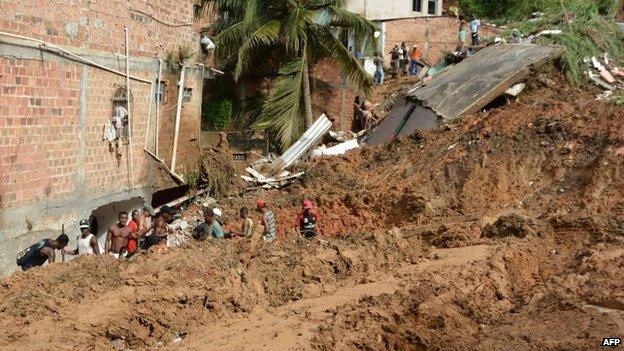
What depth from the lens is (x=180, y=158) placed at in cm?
1614

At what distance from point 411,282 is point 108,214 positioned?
735 cm

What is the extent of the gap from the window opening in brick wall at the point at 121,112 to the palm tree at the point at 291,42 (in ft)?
22.5

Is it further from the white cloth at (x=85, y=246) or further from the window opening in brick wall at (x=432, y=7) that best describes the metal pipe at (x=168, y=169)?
the window opening in brick wall at (x=432, y=7)

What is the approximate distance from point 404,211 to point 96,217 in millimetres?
6007

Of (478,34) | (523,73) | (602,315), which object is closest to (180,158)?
(523,73)

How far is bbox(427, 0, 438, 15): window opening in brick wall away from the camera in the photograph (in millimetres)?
29406

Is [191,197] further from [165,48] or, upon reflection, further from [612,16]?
[612,16]

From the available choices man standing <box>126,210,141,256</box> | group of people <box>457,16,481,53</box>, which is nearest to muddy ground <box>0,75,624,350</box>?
man standing <box>126,210,141,256</box>

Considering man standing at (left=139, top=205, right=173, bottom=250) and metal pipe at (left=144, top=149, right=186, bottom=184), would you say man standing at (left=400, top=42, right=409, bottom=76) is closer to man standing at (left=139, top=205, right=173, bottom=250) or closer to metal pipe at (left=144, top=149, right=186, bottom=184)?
metal pipe at (left=144, top=149, right=186, bottom=184)

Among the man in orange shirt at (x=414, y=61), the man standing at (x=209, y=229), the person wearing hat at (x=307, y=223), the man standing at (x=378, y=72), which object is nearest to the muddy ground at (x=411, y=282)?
the person wearing hat at (x=307, y=223)

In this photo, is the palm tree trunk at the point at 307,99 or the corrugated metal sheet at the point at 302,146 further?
the palm tree trunk at the point at 307,99

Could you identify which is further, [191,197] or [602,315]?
[191,197]
